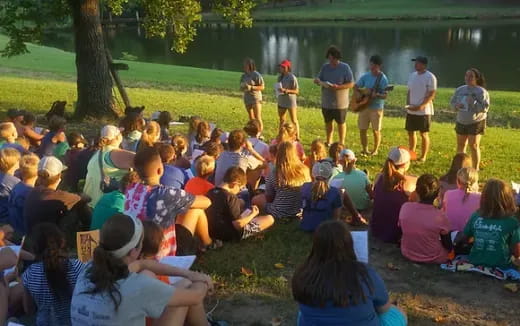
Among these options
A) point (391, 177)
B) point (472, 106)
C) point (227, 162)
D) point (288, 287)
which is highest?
point (472, 106)

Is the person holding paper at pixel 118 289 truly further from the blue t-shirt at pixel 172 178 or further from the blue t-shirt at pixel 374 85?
the blue t-shirt at pixel 374 85

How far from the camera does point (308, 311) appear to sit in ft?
12.0

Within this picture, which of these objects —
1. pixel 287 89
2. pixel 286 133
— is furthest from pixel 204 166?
pixel 287 89

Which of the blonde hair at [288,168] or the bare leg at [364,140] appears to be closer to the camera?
the blonde hair at [288,168]

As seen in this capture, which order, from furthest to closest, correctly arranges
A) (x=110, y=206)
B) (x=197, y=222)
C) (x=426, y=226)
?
(x=197, y=222), (x=426, y=226), (x=110, y=206)

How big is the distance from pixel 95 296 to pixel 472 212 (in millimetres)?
3886

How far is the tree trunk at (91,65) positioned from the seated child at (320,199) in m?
7.43

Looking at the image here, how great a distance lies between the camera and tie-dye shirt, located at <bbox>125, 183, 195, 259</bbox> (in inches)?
207

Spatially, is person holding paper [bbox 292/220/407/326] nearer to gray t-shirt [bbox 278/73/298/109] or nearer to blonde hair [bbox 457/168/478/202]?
blonde hair [bbox 457/168/478/202]

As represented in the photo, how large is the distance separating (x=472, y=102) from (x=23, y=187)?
5.94 metres

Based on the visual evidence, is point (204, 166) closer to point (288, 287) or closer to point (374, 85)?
point (288, 287)

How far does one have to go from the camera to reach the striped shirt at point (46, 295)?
4.25m

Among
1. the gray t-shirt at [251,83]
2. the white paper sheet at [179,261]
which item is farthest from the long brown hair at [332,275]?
the gray t-shirt at [251,83]

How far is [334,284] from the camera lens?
140 inches
